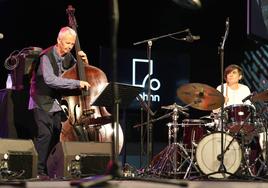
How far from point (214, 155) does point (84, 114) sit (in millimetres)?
1938

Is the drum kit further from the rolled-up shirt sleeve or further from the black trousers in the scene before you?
the black trousers

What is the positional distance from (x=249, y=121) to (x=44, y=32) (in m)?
3.86

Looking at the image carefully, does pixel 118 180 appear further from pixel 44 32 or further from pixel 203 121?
pixel 44 32

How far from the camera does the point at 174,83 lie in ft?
33.4

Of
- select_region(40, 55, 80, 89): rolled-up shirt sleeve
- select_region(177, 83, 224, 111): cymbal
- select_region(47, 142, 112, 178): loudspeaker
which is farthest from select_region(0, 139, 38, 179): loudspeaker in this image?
select_region(177, 83, 224, 111): cymbal

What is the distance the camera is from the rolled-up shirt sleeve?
19.3 ft

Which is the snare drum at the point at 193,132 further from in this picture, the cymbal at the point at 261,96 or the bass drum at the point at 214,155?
the cymbal at the point at 261,96

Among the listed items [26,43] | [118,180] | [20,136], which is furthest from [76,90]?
[26,43]

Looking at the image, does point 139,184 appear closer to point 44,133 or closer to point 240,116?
point 44,133

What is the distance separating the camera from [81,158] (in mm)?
A: 5359

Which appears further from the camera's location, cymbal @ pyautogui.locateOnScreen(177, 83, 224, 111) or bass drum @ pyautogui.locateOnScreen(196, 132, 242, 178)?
bass drum @ pyautogui.locateOnScreen(196, 132, 242, 178)

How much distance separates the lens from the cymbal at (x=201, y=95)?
20.0 ft

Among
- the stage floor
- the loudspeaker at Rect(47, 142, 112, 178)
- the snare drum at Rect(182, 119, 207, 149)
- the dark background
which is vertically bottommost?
the stage floor

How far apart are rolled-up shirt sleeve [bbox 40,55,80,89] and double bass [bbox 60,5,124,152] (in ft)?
0.48
